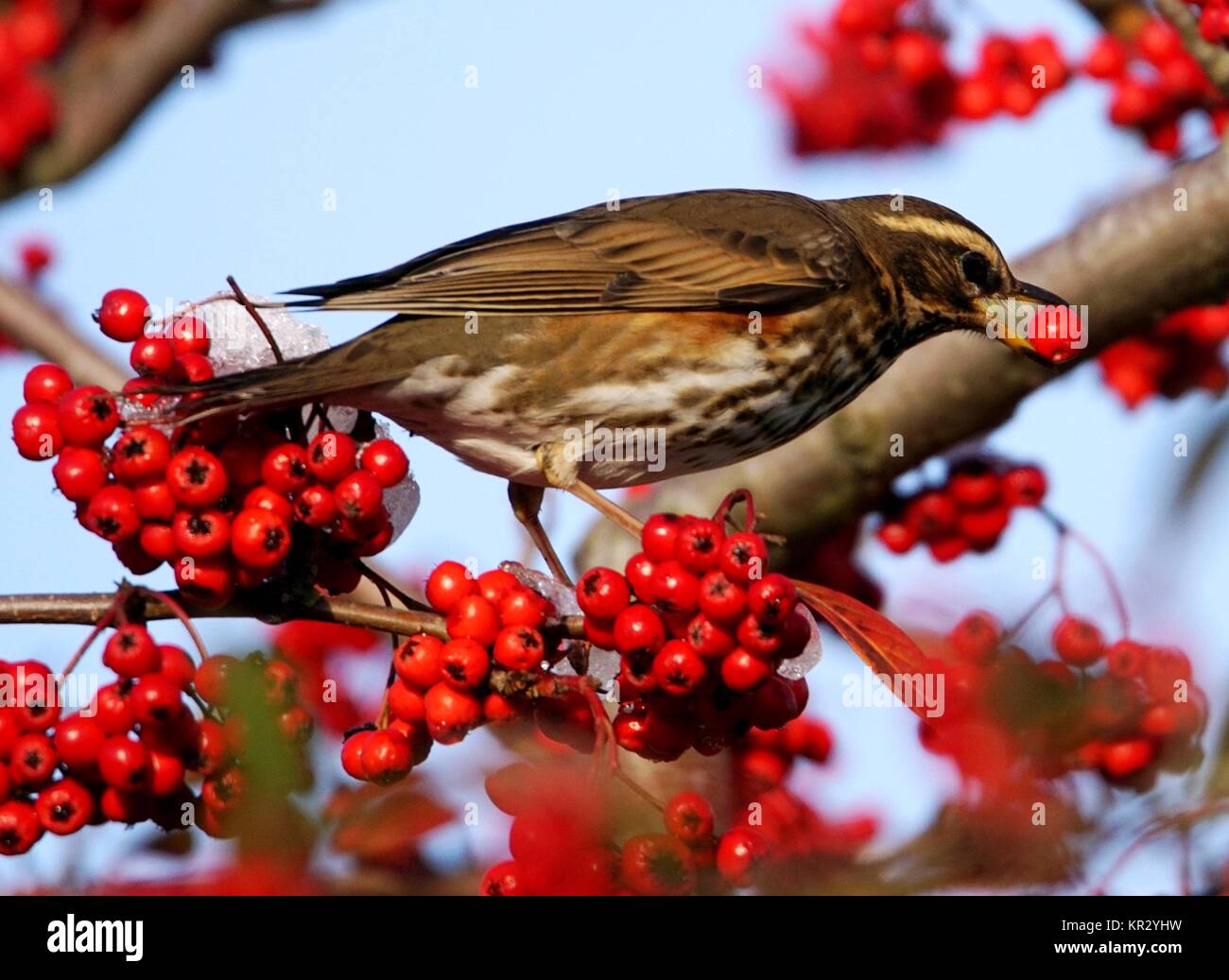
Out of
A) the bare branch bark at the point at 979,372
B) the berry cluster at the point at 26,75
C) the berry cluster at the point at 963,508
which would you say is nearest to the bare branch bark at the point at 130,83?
the berry cluster at the point at 26,75

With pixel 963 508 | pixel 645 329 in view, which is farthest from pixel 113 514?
pixel 963 508

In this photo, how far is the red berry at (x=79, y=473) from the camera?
2.37 m

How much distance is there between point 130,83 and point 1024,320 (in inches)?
115

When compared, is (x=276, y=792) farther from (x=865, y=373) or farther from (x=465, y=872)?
(x=865, y=373)

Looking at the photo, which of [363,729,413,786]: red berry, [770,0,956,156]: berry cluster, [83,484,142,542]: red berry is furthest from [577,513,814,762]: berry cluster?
[770,0,956,156]: berry cluster

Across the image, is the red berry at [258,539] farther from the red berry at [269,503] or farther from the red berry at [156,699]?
the red berry at [156,699]

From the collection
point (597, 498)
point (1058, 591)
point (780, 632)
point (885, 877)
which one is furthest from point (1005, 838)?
point (597, 498)

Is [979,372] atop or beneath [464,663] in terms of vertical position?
atop

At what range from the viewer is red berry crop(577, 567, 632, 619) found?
242cm

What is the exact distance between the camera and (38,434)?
239 cm

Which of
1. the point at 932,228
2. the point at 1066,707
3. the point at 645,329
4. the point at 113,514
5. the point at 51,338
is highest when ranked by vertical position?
the point at 932,228

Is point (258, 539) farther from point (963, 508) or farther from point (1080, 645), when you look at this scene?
point (963, 508)
